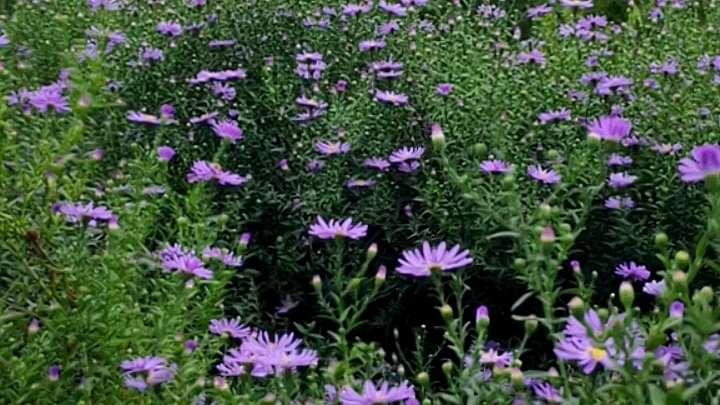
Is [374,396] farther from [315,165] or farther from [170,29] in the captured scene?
[170,29]

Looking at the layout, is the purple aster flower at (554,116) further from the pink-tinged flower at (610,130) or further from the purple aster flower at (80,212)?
the purple aster flower at (80,212)

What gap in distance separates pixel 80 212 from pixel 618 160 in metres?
1.21

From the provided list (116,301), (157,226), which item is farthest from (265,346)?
(157,226)

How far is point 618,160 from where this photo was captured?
2223 millimetres

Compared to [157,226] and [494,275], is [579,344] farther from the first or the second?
[157,226]

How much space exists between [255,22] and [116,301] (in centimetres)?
144

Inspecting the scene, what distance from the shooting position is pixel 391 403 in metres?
1.31

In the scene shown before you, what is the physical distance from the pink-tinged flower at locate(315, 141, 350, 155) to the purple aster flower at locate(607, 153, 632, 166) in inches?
23.6

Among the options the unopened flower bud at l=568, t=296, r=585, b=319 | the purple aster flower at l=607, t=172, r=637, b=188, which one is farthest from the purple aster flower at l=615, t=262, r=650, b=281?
the unopened flower bud at l=568, t=296, r=585, b=319

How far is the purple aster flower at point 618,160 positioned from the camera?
2209 millimetres

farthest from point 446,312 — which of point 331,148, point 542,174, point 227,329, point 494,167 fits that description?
point 331,148

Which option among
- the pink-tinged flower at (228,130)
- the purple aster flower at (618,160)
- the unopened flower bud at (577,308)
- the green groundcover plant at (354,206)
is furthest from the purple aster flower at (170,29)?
the unopened flower bud at (577,308)

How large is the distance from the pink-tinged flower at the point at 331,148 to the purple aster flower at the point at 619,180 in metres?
0.60

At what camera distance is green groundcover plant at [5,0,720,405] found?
1339 mm
